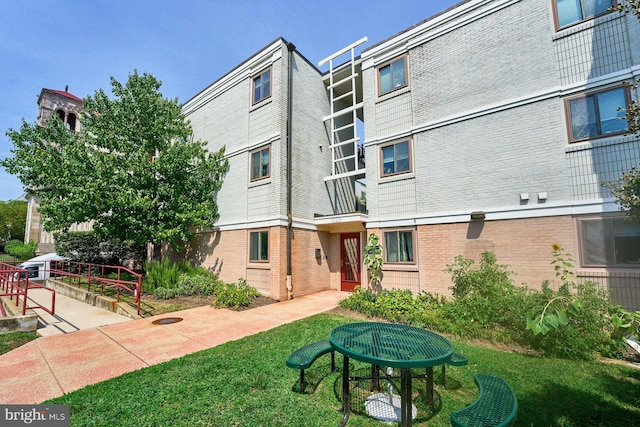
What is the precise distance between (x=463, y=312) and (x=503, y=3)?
29.7ft

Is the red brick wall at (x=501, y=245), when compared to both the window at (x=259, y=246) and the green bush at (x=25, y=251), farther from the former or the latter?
the green bush at (x=25, y=251)

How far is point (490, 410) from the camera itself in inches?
106

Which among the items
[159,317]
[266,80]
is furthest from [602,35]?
[159,317]

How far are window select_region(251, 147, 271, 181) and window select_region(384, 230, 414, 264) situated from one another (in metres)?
5.53

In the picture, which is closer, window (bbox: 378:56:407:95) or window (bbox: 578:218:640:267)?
window (bbox: 578:218:640:267)

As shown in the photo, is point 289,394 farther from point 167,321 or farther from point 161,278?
point 161,278

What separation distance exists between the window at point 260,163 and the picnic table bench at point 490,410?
10.3 meters

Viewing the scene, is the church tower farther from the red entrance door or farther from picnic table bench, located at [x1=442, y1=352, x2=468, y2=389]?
picnic table bench, located at [x1=442, y1=352, x2=468, y2=389]

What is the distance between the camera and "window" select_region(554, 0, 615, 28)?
7.21m

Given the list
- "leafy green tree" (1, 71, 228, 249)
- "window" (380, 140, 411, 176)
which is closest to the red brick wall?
"window" (380, 140, 411, 176)

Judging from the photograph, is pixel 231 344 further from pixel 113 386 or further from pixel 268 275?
pixel 268 275

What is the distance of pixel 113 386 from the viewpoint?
4062mm

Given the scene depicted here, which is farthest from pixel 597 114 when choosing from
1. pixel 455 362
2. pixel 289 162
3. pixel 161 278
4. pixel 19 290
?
pixel 19 290

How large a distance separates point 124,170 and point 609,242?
15.2 m
